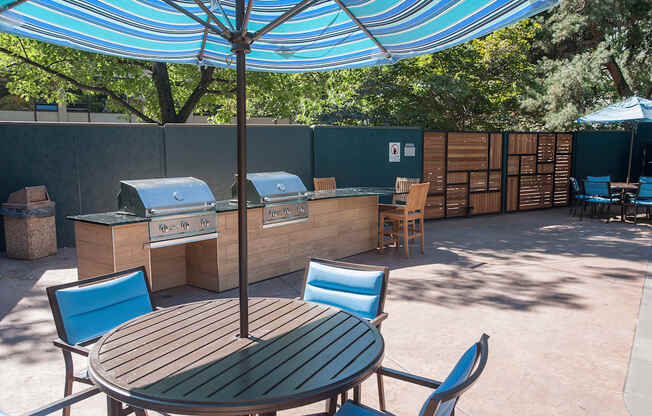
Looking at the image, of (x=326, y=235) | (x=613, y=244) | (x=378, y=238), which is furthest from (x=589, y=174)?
(x=326, y=235)

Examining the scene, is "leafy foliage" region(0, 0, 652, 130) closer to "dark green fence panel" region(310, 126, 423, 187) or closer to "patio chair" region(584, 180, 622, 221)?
"dark green fence panel" region(310, 126, 423, 187)

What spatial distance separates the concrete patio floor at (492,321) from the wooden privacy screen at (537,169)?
4.16m

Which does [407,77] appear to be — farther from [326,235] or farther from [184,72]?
[326,235]

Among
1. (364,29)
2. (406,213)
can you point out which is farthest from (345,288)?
(406,213)

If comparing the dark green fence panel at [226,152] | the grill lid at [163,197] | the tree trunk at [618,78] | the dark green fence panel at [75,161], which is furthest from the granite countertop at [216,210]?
the tree trunk at [618,78]

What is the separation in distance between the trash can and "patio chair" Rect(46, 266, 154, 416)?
507 centimetres

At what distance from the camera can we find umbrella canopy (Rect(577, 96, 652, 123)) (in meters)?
11.3

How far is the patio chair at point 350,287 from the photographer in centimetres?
300

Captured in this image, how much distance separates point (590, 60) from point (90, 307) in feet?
55.8

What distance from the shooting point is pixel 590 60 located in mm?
15531

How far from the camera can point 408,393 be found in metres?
3.39

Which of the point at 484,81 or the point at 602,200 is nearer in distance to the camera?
the point at 602,200

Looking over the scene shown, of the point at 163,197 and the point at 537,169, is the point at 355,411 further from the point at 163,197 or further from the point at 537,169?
the point at 537,169

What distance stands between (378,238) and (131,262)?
14.4 ft
